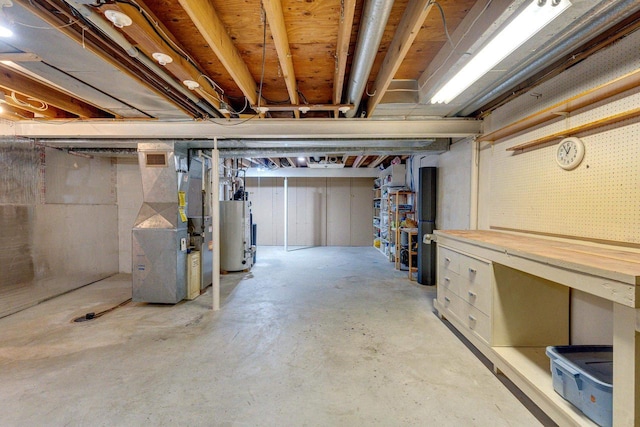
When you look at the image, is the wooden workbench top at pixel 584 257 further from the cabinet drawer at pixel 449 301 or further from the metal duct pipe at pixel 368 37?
the metal duct pipe at pixel 368 37

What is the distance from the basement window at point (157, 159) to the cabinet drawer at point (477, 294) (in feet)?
12.0

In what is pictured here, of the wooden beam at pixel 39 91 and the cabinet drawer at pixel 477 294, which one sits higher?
the wooden beam at pixel 39 91

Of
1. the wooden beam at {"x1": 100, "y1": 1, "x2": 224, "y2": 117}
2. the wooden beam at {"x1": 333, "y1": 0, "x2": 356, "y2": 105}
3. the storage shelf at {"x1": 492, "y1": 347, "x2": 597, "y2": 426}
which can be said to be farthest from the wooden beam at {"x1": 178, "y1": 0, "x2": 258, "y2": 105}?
the storage shelf at {"x1": 492, "y1": 347, "x2": 597, "y2": 426}

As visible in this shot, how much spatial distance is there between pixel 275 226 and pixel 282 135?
550 centimetres

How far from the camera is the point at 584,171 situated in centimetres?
181

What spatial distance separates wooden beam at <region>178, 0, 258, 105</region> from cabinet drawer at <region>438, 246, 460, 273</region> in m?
2.50

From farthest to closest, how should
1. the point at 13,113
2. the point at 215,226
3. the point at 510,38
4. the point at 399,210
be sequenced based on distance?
1. the point at 399,210
2. the point at 215,226
3. the point at 13,113
4. the point at 510,38

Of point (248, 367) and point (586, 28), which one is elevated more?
point (586, 28)

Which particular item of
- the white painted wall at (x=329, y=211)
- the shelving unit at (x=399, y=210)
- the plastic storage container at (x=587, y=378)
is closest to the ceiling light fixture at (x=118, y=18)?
the plastic storage container at (x=587, y=378)

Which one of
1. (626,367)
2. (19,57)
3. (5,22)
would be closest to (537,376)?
(626,367)

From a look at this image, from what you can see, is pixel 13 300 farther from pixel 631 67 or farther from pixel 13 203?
pixel 631 67

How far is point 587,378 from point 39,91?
4.68 m

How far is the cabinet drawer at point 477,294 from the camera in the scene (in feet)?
6.61

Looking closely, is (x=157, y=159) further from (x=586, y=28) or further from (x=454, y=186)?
(x=586, y=28)
